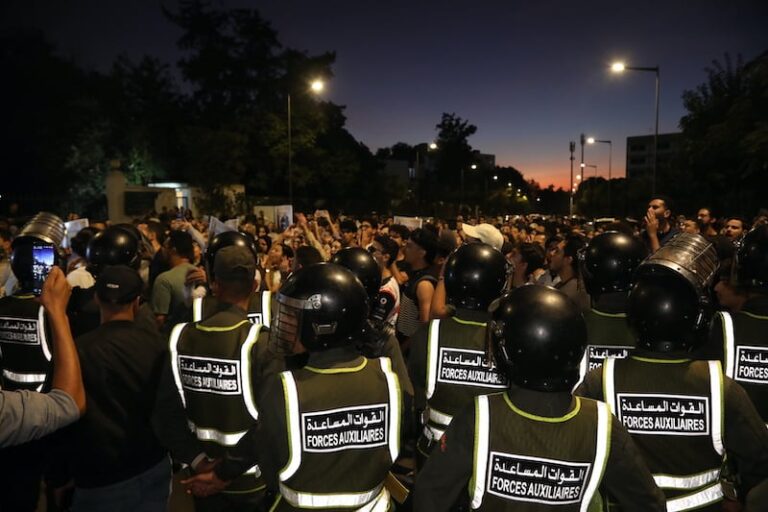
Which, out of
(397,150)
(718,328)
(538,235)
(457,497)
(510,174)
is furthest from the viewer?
(510,174)

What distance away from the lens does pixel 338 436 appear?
271 centimetres

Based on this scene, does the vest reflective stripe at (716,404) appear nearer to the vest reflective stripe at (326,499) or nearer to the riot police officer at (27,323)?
the vest reflective stripe at (326,499)

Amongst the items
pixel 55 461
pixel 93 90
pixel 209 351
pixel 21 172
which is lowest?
pixel 55 461

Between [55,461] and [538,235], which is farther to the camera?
[538,235]

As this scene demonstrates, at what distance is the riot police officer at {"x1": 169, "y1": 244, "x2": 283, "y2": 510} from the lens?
3566 millimetres

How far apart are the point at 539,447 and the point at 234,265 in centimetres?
246

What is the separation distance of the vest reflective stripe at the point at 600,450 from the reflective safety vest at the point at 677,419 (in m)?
0.59

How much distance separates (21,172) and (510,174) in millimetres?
107234

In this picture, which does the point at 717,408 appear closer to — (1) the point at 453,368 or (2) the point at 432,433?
(1) the point at 453,368

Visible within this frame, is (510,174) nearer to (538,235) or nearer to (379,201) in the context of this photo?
(379,201)

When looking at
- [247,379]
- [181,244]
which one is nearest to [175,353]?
[247,379]

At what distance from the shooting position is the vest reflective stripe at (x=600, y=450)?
2.30 m

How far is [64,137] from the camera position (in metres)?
36.9

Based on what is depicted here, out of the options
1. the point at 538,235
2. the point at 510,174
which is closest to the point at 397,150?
the point at 510,174
